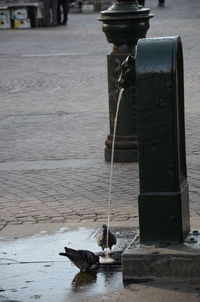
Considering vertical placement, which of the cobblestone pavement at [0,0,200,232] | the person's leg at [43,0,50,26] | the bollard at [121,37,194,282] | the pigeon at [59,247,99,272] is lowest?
the person's leg at [43,0,50,26]

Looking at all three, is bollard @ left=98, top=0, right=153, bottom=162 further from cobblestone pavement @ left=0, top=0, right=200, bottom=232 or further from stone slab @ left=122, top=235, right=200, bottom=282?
stone slab @ left=122, top=235, right=200, bottom=282

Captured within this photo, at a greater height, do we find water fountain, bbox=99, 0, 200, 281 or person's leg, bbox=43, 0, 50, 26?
water fountain, bbox=99, 0, 200, 281

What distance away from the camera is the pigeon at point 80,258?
5.30 metres

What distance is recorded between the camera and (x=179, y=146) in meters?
5.31

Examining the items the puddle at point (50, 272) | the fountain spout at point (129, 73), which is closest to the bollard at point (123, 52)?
the puddle at point (50, 272)

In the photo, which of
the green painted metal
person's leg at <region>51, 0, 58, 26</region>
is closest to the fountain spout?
the green painted metal

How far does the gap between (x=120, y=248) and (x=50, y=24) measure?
27.0m

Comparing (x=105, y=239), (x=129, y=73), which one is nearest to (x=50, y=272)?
(x=105, y=239)

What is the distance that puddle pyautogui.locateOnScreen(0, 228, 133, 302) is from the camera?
500cm

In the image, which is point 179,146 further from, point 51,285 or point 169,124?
point 51,285

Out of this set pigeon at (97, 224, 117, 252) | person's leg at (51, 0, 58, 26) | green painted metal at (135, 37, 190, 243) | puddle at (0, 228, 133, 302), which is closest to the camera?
puddle at (0, 228, 133, 302)

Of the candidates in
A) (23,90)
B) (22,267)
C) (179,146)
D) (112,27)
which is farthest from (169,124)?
(23,90)

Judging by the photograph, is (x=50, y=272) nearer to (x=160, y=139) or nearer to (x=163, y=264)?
(x=163, y=264)

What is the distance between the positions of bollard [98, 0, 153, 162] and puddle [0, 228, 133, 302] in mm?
2668
